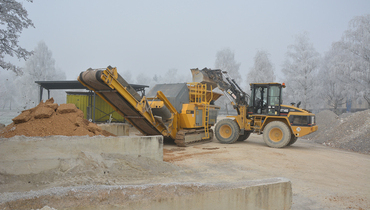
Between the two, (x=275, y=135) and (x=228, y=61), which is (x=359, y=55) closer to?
(x=275, y=135)

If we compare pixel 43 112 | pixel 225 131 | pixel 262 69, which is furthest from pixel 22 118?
pixel 262 69

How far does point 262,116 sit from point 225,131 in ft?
6.74

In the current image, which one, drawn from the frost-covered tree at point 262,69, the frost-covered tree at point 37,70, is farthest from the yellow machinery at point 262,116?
the frost-covered tree at point 37,70

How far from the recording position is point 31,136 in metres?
Answer: 6.01

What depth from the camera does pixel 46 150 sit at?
5.59 metres

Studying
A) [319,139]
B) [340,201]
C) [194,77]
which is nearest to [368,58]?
[319,139]

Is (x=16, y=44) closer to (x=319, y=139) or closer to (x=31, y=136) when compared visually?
(x=31, y=136)

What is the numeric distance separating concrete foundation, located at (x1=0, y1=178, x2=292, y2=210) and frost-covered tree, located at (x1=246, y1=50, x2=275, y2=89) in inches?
1341

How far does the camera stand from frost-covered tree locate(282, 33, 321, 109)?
29609 mm

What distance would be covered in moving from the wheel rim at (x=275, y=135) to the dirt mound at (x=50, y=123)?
830cm

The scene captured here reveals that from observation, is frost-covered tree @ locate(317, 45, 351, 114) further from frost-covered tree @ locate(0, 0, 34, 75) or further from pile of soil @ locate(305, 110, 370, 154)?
frost-covered tree @ locate(0, 0, 34, 75)

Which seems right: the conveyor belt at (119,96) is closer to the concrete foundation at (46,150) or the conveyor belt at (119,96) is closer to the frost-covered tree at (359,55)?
the concrete foundation at (46,150)

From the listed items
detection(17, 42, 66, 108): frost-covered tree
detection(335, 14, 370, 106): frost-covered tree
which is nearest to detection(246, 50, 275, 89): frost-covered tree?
detection(335, 14, 370, 106): frost-covered tree

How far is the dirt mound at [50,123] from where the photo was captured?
6.39 meters
